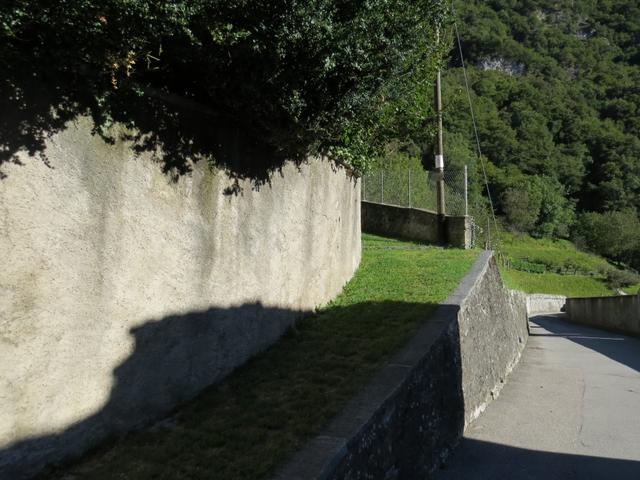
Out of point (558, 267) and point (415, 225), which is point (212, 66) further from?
point (558, 267)

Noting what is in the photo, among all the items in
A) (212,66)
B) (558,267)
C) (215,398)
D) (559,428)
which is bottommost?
(558,267)

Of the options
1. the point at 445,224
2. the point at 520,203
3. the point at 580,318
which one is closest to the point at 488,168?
the point at 520,203

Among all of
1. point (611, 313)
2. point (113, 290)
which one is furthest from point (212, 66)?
point (611, 313)

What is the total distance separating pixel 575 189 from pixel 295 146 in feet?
277

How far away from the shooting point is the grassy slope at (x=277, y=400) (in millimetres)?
3549

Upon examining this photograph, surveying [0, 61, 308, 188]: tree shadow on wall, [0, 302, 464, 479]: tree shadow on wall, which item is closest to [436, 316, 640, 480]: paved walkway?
[0, 302, 464, 479]: tree shadow on wall

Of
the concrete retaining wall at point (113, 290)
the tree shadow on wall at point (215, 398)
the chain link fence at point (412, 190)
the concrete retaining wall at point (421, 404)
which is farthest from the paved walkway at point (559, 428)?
the chain link fence at point (412, 190)

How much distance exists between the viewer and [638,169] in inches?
2965

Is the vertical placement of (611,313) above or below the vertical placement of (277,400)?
below

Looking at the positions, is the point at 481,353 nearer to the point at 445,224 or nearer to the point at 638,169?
the point at 445,224

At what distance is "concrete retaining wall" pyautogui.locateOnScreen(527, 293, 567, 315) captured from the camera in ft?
117

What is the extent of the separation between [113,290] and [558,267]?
5640 centimetres

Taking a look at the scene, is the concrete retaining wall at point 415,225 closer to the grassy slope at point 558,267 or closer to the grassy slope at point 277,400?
the grassy slope at point 277,400

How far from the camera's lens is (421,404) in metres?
5.42
